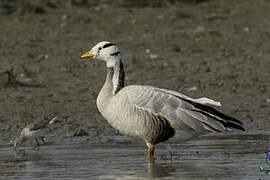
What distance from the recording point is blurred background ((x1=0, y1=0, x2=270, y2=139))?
13.7 meters

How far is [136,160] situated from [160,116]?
19.0 inches

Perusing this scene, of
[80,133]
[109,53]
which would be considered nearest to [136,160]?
[109,53]

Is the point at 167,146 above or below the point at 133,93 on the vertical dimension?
below

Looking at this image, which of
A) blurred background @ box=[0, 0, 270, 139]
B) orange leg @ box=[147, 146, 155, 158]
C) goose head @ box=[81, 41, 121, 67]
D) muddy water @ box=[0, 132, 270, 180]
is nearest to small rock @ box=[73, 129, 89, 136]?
blurred background @ box=[0, 0, 270, 139]

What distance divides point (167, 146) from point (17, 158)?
5.79 ft

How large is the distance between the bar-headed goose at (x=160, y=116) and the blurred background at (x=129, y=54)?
→ 65.3 inches

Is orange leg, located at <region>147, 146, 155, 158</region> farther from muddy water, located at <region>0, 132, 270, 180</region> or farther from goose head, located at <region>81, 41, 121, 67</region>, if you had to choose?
goose head, located at <region>81, 41, 121, 67</region>

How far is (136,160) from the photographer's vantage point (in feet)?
34.9

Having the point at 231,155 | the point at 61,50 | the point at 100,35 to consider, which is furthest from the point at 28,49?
the point at 231,155

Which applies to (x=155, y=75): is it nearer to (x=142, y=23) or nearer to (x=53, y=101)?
(x=53, y=101)

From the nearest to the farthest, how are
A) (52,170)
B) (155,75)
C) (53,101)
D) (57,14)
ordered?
(52,170)
(53,101)
(155,75)
(57,14)

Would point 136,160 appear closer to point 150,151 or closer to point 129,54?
point 150,151

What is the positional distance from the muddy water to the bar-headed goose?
26 centimetres

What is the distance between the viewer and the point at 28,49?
57.8 ft
